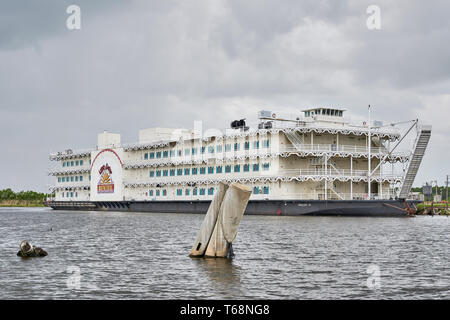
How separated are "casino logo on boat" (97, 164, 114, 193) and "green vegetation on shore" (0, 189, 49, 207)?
72.8 m

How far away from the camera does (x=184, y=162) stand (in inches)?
3179

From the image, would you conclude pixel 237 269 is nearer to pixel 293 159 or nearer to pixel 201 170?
pixel 293 159

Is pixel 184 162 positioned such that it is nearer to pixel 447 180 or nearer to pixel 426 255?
pixel 447 180

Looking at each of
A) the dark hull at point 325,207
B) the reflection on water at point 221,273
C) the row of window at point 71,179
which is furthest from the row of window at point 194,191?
the reflection on water at point 221,273

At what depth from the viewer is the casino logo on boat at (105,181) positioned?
307 ft

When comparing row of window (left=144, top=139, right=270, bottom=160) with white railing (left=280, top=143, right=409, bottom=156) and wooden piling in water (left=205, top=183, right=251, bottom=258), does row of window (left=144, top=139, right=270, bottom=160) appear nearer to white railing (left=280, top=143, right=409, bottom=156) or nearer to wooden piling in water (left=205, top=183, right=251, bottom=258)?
white railing (left=280, top=143, right=409, bottom=156)

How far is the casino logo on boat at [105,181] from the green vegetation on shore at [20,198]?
2868 inches

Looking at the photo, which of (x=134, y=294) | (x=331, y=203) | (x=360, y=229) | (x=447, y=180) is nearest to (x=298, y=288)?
(x=134, y=294)

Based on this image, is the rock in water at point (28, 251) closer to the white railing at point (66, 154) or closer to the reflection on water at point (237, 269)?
the reflection on water at point (237, 269)

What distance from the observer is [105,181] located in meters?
94.7

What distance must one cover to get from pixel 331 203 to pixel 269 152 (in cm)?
955

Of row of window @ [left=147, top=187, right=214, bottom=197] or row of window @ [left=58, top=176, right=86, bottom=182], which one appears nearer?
row of window @ [left=147, top=187, right=214, bottom=197]

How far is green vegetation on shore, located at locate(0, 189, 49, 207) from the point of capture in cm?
16475

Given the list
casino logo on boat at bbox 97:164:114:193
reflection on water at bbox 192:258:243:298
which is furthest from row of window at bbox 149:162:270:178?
reflection on water at bbox 192:258:243:298
